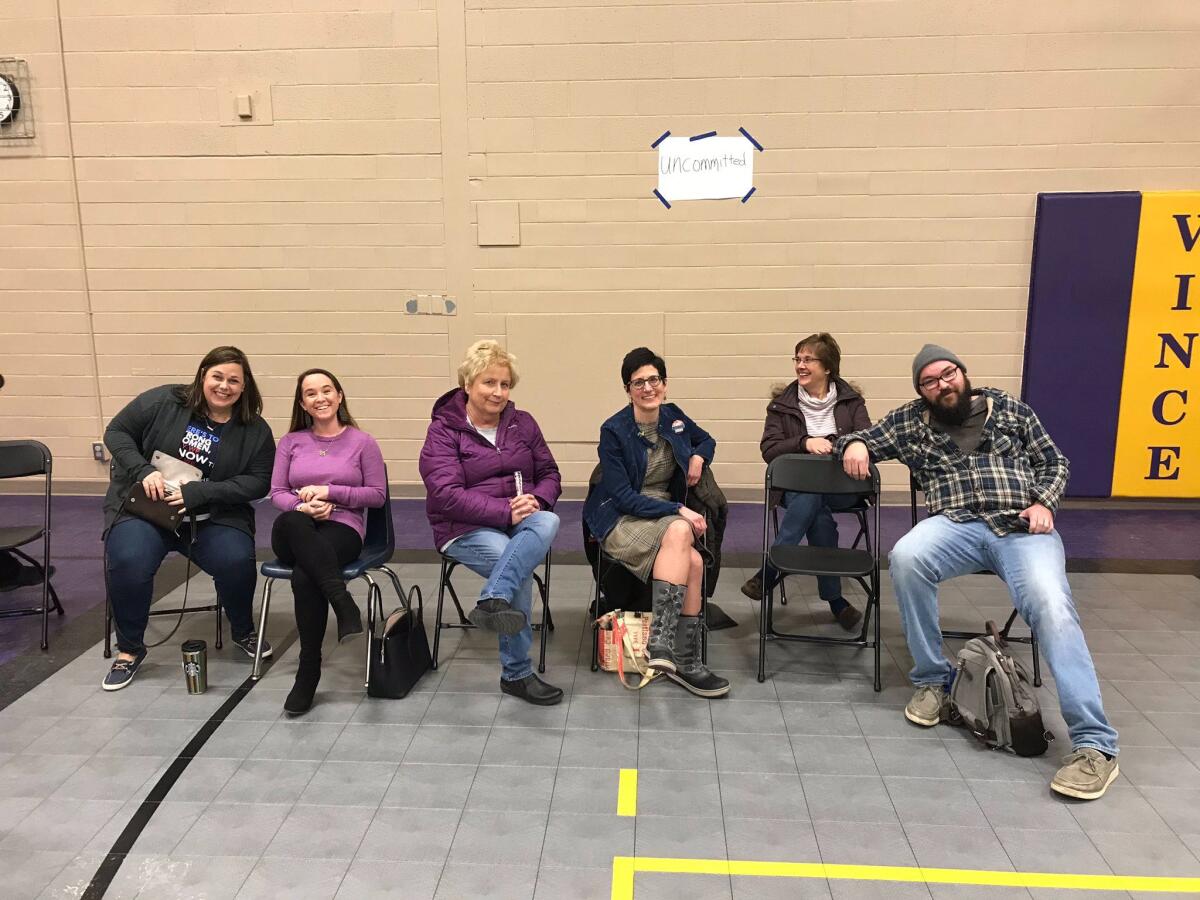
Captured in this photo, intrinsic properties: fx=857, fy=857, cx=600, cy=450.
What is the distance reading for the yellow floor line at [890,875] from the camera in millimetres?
2105

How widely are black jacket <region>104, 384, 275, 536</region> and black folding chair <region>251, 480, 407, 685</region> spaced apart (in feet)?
1.15

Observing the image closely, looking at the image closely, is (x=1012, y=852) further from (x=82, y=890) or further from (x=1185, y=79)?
(x=1185, y=79)

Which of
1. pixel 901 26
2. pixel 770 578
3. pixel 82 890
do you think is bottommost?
pixel 82 890

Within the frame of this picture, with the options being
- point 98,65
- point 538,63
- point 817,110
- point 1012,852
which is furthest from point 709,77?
point 1012,852

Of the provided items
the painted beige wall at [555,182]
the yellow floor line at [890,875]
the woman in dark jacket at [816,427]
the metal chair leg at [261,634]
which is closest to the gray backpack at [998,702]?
the yellow floor line at [890,875]

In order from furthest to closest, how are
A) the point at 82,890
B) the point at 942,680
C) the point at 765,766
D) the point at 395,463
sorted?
the point at 395,463 → the point at 942,680 → the point at 765,766 → the point at 82,890

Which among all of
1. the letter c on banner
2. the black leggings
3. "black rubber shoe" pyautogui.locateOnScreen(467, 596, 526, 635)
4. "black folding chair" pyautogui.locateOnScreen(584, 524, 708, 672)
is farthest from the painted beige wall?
"black rubber shoe" pyautogui.locateOnScreen(467, 596, 526, 635)

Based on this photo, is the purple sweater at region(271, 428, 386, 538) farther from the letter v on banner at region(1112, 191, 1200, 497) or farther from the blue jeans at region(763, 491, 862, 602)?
the letter v on banner at region(1112, 191, 1200, 497)

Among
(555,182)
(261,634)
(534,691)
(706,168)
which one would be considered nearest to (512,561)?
(534,691)

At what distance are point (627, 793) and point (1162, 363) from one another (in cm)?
465

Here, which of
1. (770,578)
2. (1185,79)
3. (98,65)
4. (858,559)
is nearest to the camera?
(858,559)

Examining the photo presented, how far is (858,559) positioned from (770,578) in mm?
422

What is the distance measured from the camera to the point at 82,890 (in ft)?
Answer: 6.96

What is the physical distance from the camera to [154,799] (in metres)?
2.49
